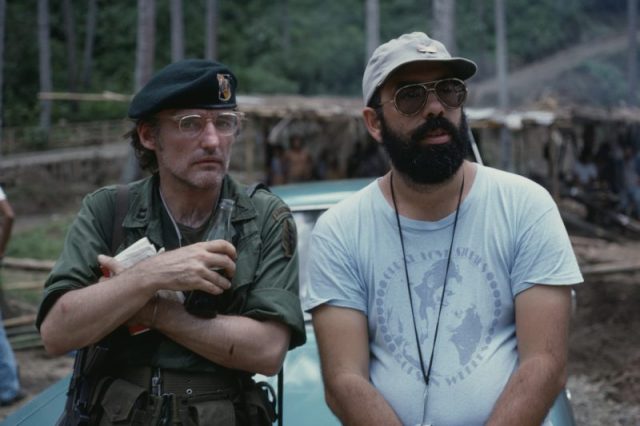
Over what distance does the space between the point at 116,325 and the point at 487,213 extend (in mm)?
1119

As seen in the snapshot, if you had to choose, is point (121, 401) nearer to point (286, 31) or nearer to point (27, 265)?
point (27, 265)

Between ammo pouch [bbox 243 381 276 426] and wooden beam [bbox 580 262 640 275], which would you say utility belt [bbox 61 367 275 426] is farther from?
wooden beam [bbox 580 262 640 275]

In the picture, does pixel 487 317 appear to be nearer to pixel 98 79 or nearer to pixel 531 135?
pixel 531 135

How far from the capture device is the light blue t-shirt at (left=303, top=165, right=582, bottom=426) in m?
2.49

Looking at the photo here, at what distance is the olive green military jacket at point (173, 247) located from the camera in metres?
2.57

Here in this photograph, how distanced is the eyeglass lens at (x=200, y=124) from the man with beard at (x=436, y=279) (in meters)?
0.44

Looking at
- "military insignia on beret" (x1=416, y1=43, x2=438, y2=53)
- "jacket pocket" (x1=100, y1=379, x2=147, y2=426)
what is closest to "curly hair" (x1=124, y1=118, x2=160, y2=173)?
"jacket pocket" (x1=100, y1=379, x2=147, y2=426)

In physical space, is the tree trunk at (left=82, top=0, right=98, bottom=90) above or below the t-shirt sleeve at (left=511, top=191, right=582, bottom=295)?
above

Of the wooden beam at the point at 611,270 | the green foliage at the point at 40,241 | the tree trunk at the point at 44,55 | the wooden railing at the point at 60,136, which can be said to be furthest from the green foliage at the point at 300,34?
the wooden beam at the point at 611,270

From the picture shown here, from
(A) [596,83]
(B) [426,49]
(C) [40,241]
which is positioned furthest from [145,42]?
(A) [596,83]

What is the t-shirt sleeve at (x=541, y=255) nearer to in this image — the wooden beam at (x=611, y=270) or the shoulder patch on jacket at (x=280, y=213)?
the shoulder patch on jacket at (x=280, y=213)

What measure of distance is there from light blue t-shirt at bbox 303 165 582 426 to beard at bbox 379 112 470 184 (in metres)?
0.12

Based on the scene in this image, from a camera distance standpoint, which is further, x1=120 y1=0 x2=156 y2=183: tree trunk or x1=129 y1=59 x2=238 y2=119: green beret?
x1=120 y1=0 x2=156 y2=183: tree trunk

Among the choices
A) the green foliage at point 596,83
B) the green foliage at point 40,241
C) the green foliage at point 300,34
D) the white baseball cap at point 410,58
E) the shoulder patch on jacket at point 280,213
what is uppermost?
the green foliage at point 300,34
